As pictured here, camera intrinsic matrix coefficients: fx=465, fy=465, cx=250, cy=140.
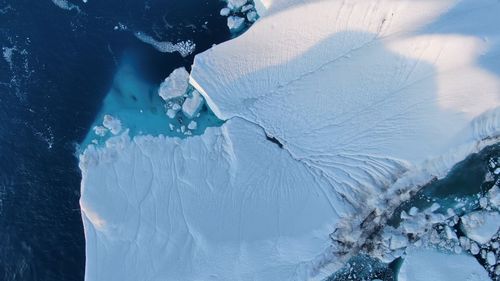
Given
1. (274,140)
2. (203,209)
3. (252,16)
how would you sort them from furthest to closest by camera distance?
(252,16), (274,140), (203,209)

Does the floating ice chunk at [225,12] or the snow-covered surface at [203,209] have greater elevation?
the floating ice chunk at [225,12]

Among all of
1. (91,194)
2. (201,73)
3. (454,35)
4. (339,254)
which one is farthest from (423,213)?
(91,194)

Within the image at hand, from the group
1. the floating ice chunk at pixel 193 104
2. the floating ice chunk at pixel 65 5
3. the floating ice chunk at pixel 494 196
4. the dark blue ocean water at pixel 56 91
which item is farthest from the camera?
the floating ice chunk at pixel 65 5

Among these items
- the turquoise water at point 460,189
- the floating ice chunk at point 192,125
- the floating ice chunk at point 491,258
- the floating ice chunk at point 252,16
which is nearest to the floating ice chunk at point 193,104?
the floating ice chunk at point 192,125

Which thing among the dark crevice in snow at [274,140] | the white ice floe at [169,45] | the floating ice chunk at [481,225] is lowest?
the floating ice chunk at [481,225]

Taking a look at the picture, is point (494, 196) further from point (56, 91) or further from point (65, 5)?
point (65, 5)

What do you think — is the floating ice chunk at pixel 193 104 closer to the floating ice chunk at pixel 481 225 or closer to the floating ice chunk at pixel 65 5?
the floating ice chunk at pixel 65 5

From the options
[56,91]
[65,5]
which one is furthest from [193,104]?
[65,5]
